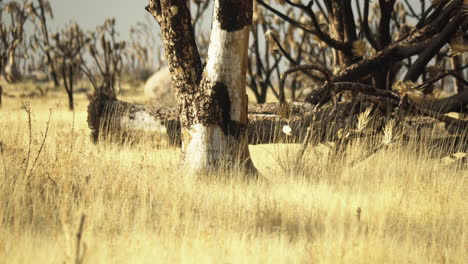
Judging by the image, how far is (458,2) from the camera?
22.4ft

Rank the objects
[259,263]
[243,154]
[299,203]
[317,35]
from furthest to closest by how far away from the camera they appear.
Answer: [317,35] → [243,154] → [299,203] → [259,263]

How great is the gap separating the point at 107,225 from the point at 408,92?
3.25 meters

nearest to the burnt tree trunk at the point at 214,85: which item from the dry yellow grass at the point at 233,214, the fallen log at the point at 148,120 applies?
the dry yellow grass at the point at 233,214

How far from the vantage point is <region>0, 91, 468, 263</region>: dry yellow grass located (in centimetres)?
334

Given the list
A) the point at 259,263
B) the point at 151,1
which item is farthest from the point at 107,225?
the point at 151,1

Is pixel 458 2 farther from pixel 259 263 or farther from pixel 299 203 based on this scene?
pixel 259 263

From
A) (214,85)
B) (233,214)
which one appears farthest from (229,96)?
(233,214)

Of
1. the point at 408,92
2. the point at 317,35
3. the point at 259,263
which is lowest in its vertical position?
the point at 259,263

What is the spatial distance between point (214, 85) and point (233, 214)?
1.57 metres

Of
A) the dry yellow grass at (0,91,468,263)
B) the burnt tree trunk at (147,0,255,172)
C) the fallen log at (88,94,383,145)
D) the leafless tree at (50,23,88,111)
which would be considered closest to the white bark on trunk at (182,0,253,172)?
the burnt tree trunk at (147,0,255,172)

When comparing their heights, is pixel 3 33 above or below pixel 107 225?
above

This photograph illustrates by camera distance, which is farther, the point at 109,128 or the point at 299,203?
the point at 109,128

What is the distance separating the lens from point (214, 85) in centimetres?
527

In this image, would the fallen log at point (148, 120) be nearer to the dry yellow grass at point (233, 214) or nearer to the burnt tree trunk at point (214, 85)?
the dry yellow grass at point (233, 214)
